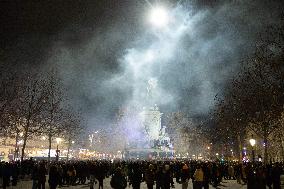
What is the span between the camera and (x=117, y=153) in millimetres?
139125

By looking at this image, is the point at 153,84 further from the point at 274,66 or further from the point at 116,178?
the point at 116,178

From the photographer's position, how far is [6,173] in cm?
2506

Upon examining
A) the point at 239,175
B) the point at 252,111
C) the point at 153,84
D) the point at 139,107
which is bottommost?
the point at 239,175

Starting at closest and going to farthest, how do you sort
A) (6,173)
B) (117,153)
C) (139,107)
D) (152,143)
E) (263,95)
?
(6,173)
(263,95)
(152,143)
(117,153)
(139,107)

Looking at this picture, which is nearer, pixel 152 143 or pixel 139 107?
pixel 152 143

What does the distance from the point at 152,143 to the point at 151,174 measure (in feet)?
358

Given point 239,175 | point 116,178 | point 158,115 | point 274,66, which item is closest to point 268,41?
point 274,66

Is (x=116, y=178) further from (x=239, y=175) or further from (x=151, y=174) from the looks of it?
(x=239, y=175)

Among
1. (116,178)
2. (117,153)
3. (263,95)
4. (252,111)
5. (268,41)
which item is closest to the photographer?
(116,178)

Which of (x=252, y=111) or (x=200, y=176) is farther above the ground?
(x=252, y=111)

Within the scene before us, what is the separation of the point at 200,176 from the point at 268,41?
20293 millimetres

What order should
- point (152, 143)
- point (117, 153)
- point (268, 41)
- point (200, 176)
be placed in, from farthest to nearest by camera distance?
point (117, 153)
point (152, 143)
point (268, 41)
point (200, 176)

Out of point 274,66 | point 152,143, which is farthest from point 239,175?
point 152,143

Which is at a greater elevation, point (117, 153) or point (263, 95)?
point (263, 95)
